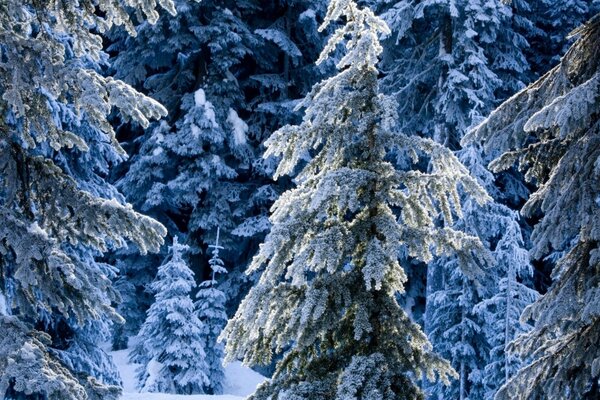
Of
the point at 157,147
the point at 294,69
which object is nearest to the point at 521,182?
the point at 294,69

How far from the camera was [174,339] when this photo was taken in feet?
51.5

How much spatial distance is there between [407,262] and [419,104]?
158 inches

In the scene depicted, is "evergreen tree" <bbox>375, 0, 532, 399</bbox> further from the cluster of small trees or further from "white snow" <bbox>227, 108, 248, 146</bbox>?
the cluster of small trees

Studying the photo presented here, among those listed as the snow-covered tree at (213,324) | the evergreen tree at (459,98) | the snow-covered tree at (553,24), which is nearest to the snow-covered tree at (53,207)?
the evergreen tree at (459,98)

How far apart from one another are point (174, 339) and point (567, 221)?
450 inches

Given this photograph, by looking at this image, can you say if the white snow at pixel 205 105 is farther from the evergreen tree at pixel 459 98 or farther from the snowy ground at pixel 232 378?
the snowy ground at pixel 232 378

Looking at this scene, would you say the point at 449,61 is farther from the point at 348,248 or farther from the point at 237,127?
the point at 348,248

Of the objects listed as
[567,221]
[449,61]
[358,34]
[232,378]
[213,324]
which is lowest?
[232,378]

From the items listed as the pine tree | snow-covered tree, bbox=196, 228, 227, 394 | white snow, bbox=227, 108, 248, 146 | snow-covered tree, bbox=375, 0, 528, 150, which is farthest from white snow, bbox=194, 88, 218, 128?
the pine tree

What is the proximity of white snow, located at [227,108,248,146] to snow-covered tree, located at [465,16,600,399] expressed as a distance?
537 inches

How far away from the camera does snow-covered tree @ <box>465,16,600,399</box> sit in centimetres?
545

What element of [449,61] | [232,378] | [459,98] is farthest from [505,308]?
[232,378]

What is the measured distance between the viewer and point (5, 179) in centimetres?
530

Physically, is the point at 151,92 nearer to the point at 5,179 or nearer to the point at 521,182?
the point at 521,182
